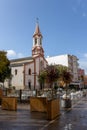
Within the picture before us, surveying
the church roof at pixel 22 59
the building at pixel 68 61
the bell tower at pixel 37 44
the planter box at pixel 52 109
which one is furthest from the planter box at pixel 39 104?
the building at pixel 68 61

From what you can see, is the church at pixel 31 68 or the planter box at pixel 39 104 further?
the church at pixel 31 68

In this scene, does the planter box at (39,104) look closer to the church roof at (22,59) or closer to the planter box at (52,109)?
the planter box at (52,109)

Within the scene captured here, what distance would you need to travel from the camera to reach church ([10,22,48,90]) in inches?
2921

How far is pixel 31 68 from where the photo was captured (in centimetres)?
7662

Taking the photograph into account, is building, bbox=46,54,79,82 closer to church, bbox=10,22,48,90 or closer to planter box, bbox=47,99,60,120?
church, bbox=10,22,48,90

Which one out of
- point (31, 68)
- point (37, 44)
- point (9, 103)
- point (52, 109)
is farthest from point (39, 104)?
point (37, 44)

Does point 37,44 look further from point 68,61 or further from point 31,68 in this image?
point 68,61

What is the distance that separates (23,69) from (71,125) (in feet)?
201

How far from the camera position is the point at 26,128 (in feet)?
38.3

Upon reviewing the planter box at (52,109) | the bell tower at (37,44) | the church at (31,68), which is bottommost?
the planter box at (52,109)

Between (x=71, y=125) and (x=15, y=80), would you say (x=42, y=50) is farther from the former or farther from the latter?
(x=71, y=125)

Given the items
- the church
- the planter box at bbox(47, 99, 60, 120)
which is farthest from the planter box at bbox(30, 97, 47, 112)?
the church

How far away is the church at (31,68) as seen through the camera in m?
74.2

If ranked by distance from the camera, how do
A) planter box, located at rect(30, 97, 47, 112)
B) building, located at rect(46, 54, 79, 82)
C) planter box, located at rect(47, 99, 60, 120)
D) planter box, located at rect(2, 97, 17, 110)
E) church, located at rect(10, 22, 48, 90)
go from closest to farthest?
1. planter box, located at rect(47, 99, 60, 120)
2. planter box, located at rect(30, 97, 47, 112)
3. planter box, located at rect(2, 97, 17, 110)
4. church, located at rect(10, 22, 48, 90)
5. building, located at rect(46, 54, 79, 82)
